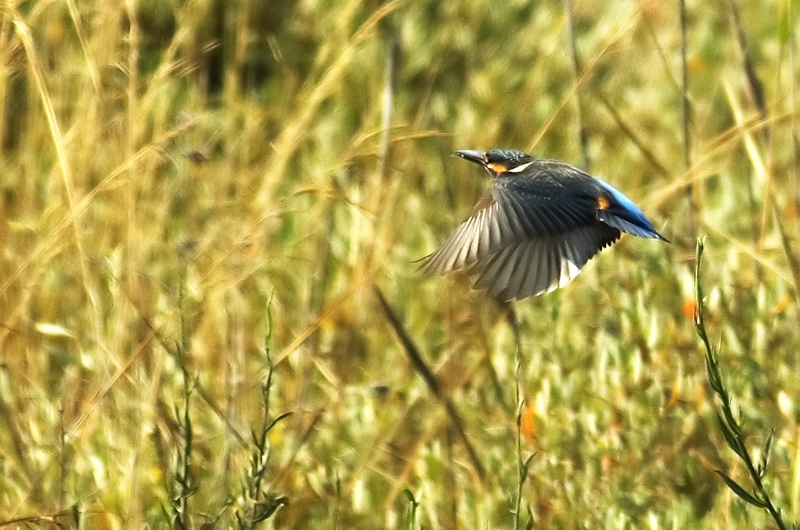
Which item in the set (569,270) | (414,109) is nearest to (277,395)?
(569,270)

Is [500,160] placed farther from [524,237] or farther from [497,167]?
[524,237]

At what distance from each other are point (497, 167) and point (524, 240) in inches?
7.0

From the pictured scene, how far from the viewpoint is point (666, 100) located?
4.84 m

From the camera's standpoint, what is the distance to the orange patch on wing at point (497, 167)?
2504 mm

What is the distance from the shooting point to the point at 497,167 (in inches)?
99.0

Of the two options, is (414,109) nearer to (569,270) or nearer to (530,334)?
(530,334)

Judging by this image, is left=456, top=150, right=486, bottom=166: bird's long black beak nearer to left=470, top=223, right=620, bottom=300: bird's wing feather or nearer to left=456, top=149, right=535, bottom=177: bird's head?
left=456, top=149, right=535, bottom=177: bird's head

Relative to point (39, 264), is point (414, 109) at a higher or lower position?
higher

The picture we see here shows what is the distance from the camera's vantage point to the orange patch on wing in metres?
2.50

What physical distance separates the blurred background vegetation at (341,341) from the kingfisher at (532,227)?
0.09 meters

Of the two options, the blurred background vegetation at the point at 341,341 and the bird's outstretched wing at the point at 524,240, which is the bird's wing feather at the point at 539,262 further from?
the blurred background vegetation at the point at 341,341

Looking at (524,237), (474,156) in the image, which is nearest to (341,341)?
(474,156)

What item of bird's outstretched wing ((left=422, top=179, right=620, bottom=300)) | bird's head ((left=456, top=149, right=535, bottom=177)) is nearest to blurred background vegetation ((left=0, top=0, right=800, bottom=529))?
bird's head ((left=456, top=149, right=535, bottom=177))

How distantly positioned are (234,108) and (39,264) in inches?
34.2
